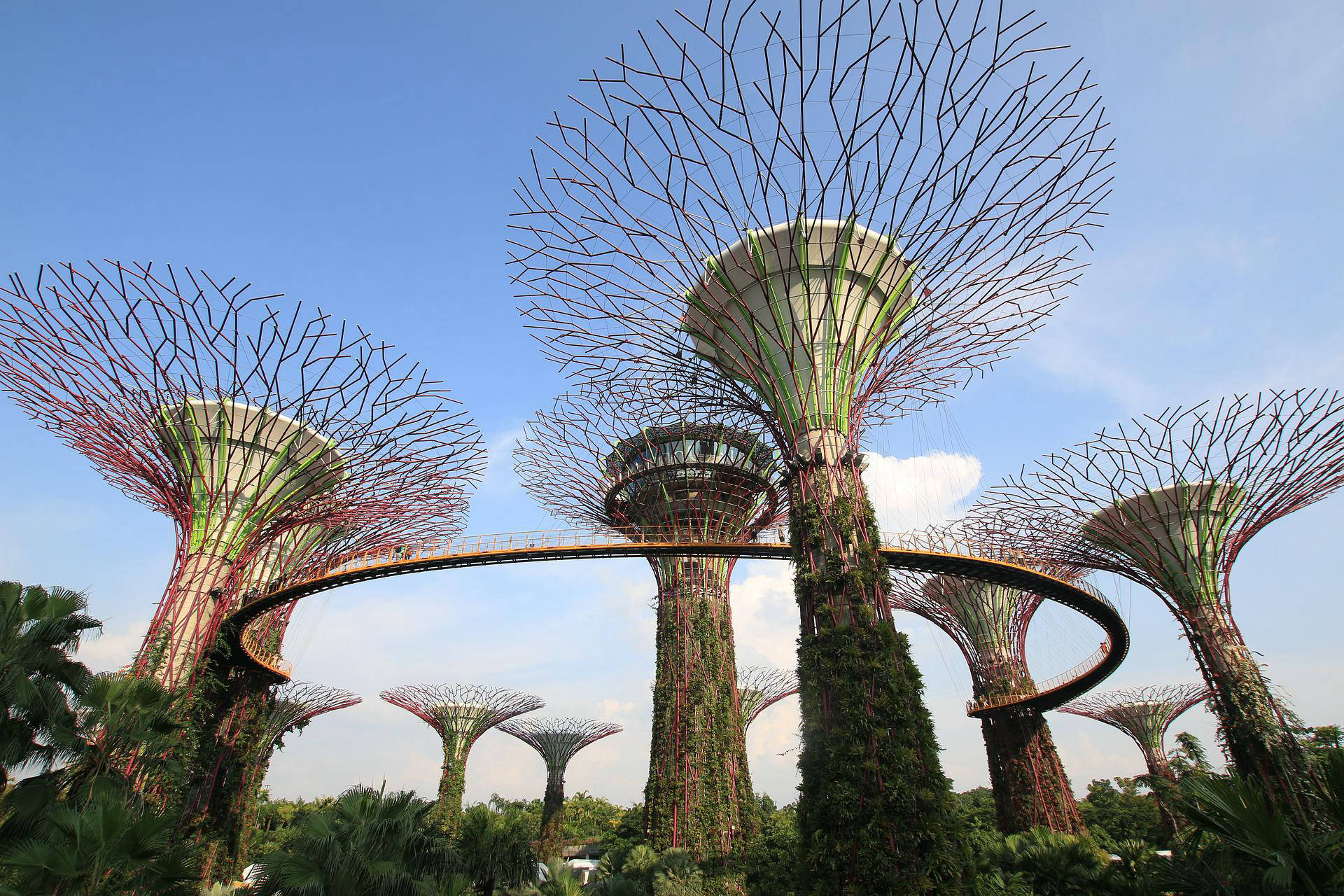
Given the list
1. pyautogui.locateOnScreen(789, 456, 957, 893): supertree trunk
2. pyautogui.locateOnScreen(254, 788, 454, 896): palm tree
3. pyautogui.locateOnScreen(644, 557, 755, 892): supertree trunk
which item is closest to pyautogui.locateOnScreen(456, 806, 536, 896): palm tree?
pyautogui.locateOnScreen(254, 788, 454, 896): palm tree

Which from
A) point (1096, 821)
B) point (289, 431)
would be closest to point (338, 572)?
point (289, 431)

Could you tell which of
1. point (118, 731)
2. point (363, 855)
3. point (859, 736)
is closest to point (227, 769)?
point (118, 731)

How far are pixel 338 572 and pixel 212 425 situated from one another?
506 cm

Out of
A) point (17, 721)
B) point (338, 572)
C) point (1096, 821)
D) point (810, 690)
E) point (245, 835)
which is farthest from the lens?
point (1096, 821)

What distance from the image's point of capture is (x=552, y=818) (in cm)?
3678

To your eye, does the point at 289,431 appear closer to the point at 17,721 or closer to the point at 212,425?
the point at 212,425

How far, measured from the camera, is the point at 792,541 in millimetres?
12867

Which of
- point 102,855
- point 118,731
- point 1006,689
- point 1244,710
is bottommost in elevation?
point 102,855

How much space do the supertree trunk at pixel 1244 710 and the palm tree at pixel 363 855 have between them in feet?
60.3

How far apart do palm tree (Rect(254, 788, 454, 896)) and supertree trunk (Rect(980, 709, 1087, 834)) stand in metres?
21.7

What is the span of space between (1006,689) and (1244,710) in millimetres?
9028

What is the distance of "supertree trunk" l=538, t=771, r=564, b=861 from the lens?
34844 mm

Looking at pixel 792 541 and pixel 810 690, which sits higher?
pixel 792 541

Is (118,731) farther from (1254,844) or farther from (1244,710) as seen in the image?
(1244,710)
